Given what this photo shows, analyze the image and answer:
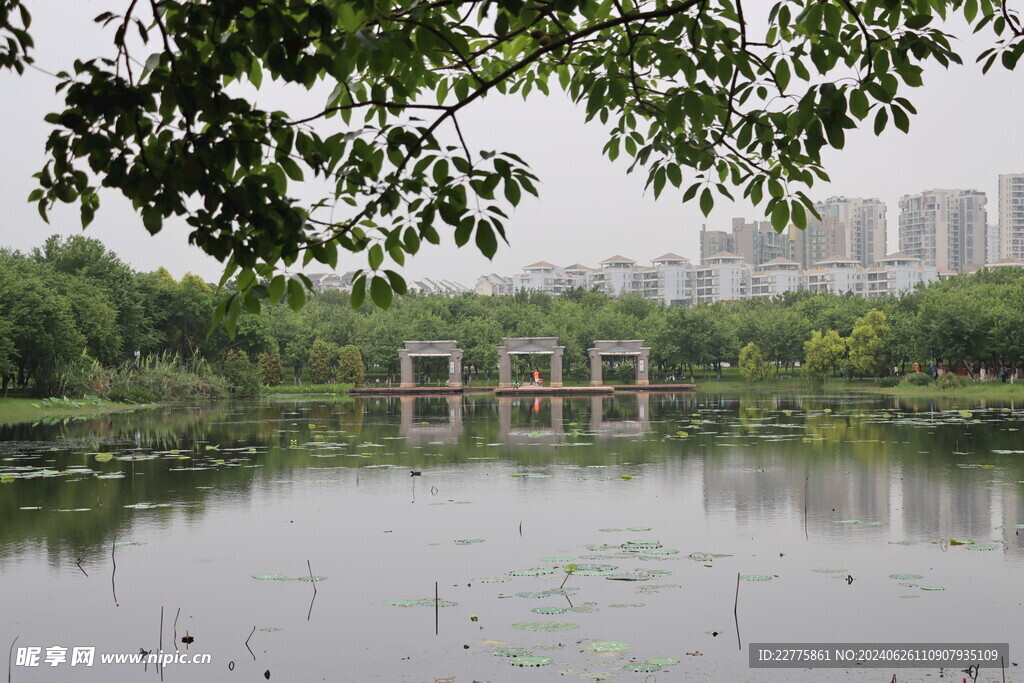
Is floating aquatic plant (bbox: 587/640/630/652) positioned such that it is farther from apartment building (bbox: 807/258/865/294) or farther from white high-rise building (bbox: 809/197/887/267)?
white high-rise building (bbox: 809/197/887/267)

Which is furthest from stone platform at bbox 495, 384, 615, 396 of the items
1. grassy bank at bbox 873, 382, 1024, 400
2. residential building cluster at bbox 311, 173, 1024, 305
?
residential building cluster at bbox 311, 173, 1024, 305

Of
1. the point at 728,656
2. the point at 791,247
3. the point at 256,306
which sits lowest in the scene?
the point at 728,656

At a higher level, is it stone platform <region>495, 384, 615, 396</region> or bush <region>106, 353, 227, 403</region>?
bush <region>106, 353, 227, 403</region>

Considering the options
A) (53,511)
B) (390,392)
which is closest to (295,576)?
(53,511)

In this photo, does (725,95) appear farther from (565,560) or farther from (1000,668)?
(565,560)

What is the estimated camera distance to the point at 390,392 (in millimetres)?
55156

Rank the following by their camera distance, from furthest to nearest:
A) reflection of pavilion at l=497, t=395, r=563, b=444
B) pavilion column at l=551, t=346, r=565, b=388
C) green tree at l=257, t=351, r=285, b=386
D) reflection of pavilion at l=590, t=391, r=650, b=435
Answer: green tree at l=257, t=351, r=285, b=386
pavilion column at l=551, t=346, r=565, b=388
reflection of pavilion at l=590, t=391, r=650, b=435
reflection of pavilion at l=497, t=395, r=563, b=444

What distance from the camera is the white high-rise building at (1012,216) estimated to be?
484 feet

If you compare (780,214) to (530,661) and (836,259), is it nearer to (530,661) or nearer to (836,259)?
(530,661)

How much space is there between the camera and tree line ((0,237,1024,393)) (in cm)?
3927

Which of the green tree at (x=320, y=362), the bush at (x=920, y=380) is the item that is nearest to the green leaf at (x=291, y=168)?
the bush at (x=920, y=380)

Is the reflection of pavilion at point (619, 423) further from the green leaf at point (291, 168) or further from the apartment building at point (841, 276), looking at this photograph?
the apartment building at point (841, 276)

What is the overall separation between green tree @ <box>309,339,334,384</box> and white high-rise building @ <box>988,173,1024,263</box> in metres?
116

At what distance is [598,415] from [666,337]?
34398 mm
